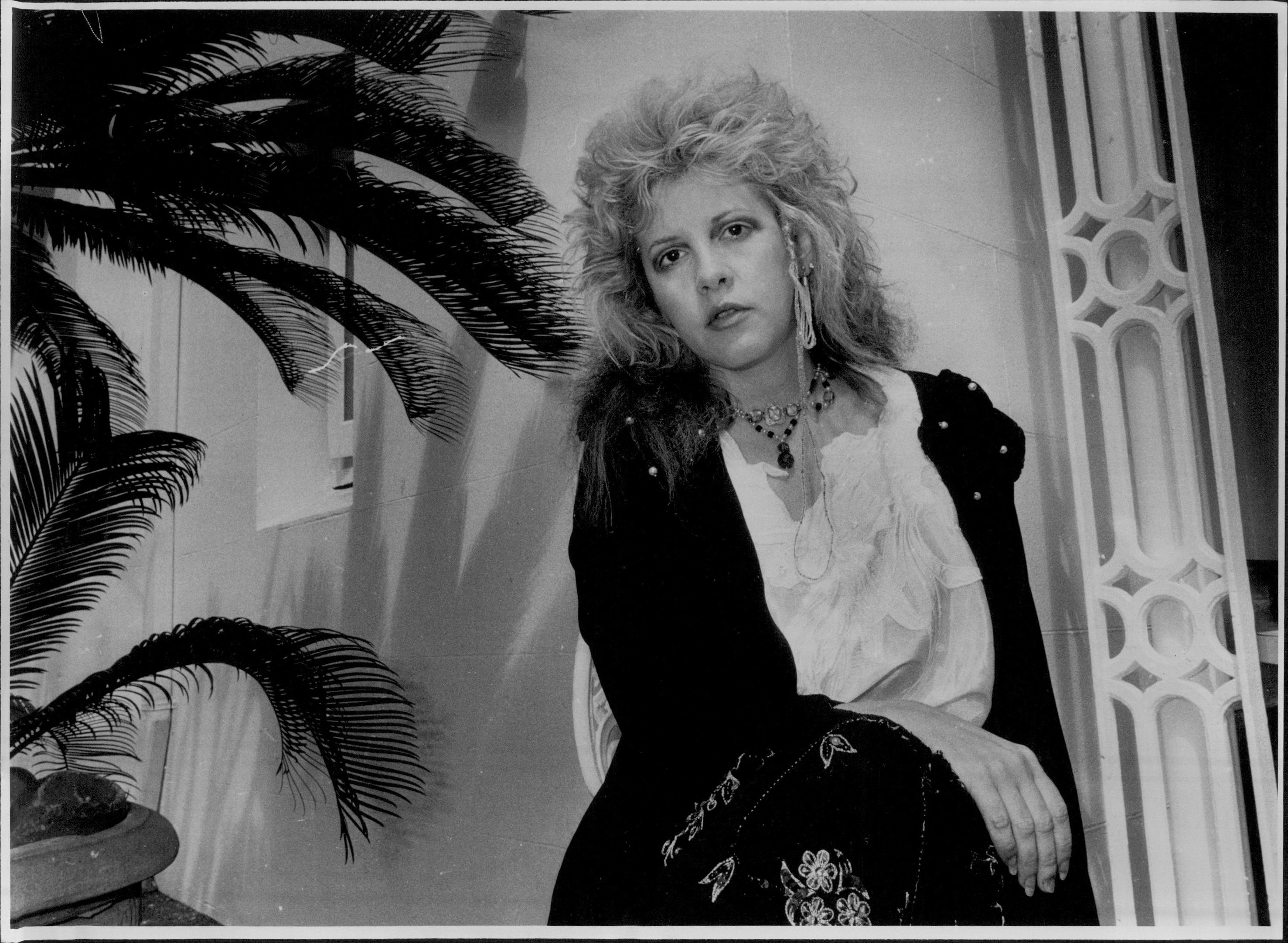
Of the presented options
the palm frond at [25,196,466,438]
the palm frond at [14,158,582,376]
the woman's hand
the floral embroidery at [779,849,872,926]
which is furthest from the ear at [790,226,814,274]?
the floral embroidery at [779,849,872,926]

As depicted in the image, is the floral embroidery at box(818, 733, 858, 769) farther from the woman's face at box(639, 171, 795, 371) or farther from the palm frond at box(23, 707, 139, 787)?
the palm frond at box(23, 707, 139, 787)

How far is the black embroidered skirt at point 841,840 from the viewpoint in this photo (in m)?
1.65

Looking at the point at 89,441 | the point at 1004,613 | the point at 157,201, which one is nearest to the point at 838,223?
the point at 1004,613

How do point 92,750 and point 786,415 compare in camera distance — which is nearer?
point 786,415

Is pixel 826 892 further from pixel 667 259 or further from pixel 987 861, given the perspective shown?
pixel 667 259

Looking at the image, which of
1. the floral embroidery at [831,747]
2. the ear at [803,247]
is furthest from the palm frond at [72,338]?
the floral embroidery at [831,747]

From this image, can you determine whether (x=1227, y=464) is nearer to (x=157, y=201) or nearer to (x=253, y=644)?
(x=253, y=644)

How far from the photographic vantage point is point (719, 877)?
1.68 meters

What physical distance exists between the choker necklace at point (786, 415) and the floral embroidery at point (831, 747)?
0.47 metres

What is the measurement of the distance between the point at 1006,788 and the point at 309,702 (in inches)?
49.0

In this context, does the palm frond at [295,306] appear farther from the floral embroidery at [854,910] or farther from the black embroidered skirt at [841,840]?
the floral embroidery at [854,910]

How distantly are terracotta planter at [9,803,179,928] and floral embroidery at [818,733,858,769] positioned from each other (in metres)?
1.23

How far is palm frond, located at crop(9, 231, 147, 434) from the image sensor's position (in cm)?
191

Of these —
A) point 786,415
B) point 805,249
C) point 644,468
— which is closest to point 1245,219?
point 805,249
